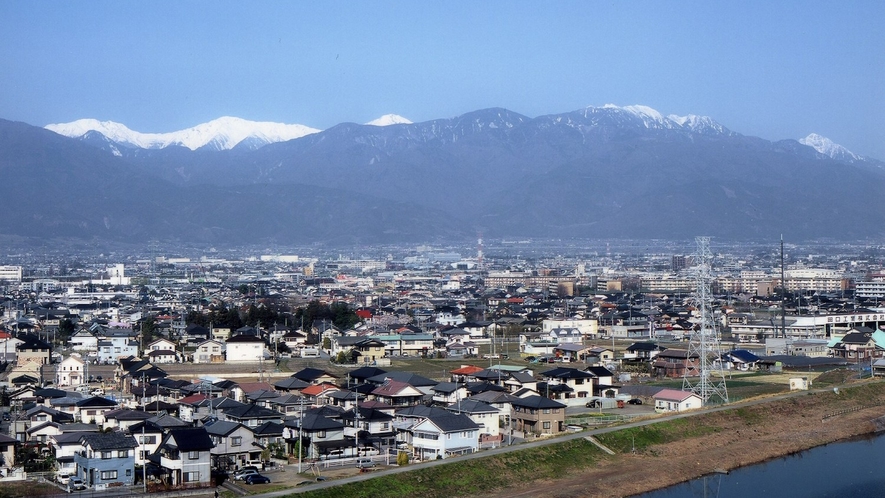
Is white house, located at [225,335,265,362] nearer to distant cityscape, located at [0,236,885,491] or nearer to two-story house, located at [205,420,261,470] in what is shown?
distant cityscape, located at [0,236,885,491]

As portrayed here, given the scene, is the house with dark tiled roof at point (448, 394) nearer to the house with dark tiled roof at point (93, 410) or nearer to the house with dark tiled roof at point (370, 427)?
the house with dark tiled roof at point (370, 427)

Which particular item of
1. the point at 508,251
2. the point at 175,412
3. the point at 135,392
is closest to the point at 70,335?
the point at 135,392

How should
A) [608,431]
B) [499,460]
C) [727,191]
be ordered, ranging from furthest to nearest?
1. [727,191]
2. [608,431]
3. [499,460]

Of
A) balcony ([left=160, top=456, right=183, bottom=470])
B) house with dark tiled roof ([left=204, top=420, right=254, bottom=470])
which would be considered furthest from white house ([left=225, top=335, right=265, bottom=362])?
balcony ([left=160, top=456, right=183, bottom=470])

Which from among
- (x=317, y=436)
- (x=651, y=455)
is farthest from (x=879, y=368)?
(x=317, y=436)

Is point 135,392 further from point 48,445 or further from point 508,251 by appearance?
point 508,251

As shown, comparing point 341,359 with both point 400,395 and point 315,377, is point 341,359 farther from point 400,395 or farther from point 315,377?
point 400,395
